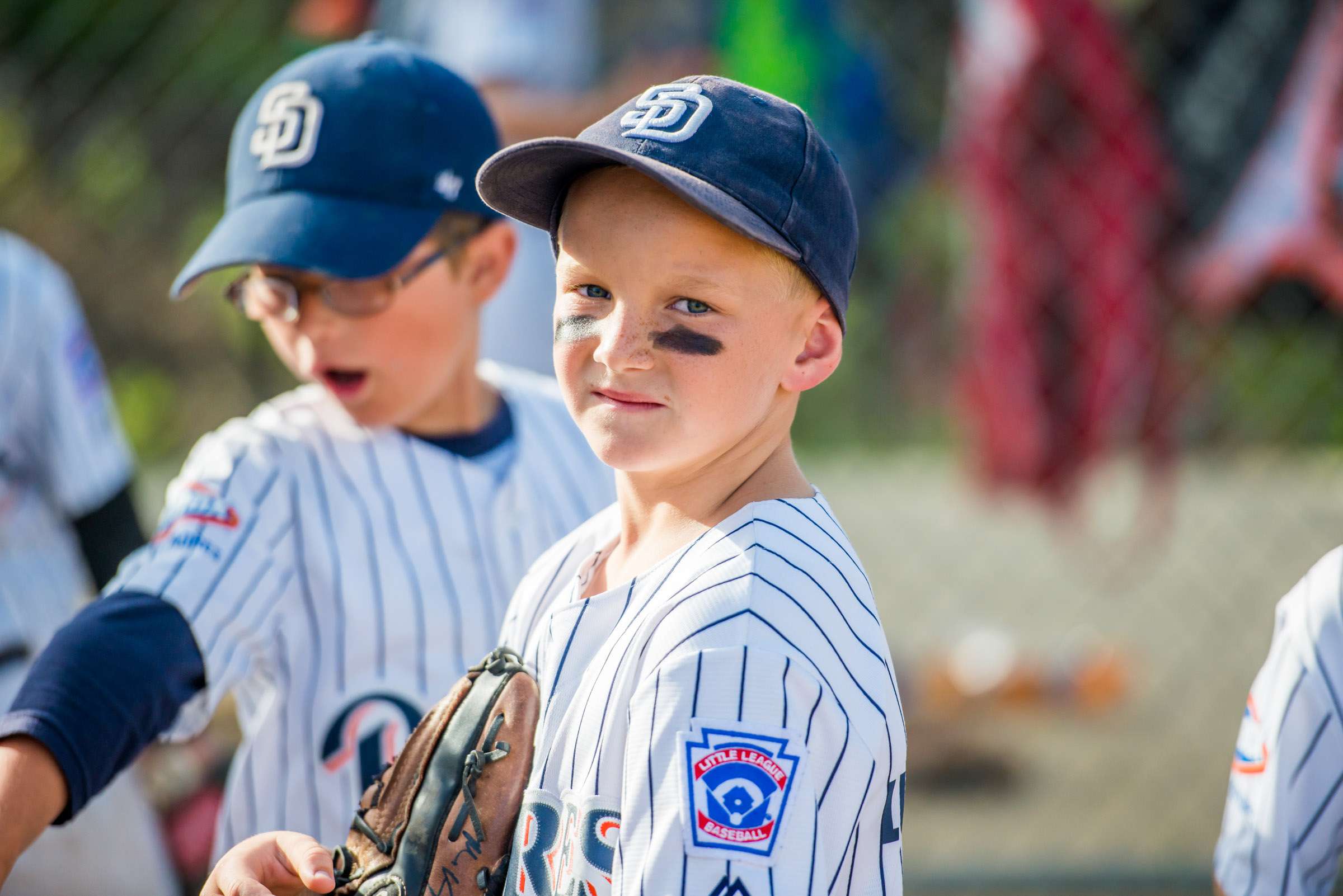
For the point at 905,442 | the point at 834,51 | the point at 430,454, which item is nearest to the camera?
the point at 430,454

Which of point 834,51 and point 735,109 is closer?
point 735,109

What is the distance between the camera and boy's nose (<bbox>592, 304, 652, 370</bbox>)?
1028 millimetres

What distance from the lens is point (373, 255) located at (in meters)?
1.46

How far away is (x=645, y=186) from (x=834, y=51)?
2688 mm

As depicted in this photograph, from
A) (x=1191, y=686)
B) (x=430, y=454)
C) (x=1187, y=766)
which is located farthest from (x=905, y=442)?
(x=430, y=454)

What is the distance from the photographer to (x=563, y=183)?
1122mm

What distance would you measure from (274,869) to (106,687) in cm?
28

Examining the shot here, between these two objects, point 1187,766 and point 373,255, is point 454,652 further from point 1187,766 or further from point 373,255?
point 1187,766

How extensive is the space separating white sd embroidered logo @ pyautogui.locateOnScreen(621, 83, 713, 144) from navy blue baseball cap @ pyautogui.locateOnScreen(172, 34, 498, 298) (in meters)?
0.50

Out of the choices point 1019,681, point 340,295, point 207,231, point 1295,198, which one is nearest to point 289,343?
point 340,295

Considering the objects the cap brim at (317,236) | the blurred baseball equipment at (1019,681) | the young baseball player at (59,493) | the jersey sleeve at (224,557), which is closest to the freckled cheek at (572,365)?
the cap brim at (317,236)

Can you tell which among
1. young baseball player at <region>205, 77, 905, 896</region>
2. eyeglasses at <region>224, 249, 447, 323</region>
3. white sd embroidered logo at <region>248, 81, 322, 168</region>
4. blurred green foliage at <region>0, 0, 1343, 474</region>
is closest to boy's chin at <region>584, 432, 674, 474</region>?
young baseball player at <region>205, 77, 905, 896</region>

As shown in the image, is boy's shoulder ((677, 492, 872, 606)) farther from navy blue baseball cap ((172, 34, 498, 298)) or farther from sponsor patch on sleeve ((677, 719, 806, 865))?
navy blue baseball cap ((172, 34, 498, 298))

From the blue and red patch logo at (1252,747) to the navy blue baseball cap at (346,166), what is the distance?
1.06 meters
